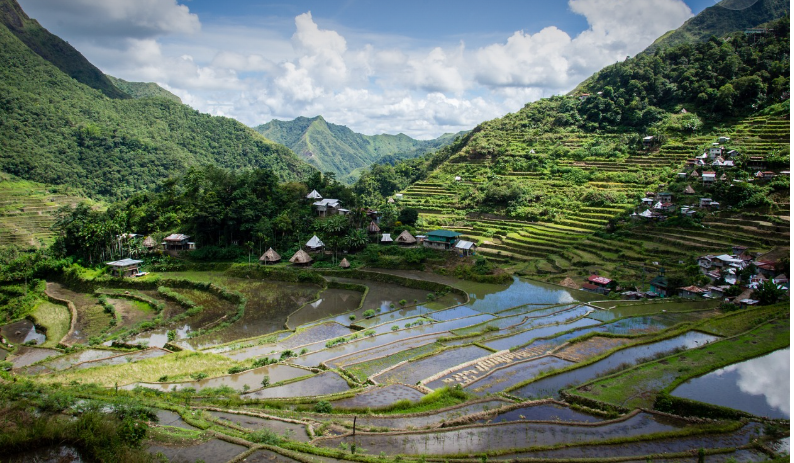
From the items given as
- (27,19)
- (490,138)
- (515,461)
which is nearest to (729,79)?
(490,138)

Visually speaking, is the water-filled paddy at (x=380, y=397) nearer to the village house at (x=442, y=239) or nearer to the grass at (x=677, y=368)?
the grass at (x=677, y=368)

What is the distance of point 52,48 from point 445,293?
97.2 meters

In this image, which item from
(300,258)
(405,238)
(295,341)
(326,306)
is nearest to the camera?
(295,341)

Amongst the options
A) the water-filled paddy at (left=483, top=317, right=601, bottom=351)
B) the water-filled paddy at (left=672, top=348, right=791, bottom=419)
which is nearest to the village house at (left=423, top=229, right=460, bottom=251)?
the water-filled paddy at (left=483, top=317, right=601, bottom=351)

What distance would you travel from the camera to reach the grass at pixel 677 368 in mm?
12922

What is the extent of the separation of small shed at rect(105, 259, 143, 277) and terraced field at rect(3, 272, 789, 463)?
689 cm

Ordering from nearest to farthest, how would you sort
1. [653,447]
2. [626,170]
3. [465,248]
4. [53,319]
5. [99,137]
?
[653,447] < [53,319] < [465,248] < [626,170] < [99,137]

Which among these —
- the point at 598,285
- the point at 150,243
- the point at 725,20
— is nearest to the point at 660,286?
the point at 598,285

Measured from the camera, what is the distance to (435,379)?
14.5m

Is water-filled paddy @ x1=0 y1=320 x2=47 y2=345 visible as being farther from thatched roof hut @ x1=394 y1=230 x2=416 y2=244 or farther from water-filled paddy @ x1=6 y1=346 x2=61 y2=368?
thatched roof hut @ x1=394 y1=230 x2=416 y2=244

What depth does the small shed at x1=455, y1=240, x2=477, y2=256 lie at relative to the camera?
31094 millimetres

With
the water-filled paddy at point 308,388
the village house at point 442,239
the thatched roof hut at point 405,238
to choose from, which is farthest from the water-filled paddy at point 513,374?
the thatched roof hut at point 405,238

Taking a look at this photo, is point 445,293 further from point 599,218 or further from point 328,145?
point 328,145

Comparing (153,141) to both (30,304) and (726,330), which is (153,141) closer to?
(30,304)
